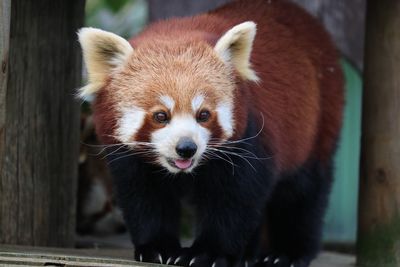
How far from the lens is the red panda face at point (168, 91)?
132 inches

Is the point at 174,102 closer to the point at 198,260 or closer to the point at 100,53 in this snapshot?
the point at 100,53

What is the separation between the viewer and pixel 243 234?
3.76 meters

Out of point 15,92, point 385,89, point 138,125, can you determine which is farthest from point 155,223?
point 385,89

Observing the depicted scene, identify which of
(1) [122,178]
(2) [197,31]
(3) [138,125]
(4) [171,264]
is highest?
(2) [197,31]

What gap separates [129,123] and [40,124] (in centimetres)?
118

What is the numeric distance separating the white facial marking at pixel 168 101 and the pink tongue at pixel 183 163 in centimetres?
20

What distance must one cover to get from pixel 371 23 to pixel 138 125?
164 cm

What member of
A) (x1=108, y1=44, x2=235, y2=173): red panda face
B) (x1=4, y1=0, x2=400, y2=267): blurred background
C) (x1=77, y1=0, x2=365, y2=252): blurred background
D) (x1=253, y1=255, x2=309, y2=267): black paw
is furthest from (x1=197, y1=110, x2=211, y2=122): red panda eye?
(x1=77, y1=0, x2=365, y2=252): blurred background

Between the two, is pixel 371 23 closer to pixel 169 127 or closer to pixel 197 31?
pixel 197 31

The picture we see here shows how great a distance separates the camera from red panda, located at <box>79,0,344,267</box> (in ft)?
11.2

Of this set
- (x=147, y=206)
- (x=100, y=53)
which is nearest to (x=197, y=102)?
(x=100, y=53)

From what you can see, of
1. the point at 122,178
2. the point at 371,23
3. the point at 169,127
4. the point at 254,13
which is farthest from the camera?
the point at 371,23

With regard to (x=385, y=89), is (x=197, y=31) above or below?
above

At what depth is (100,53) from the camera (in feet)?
11.7
